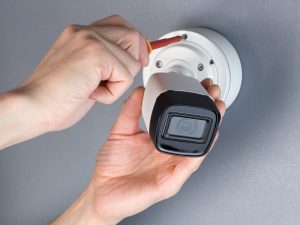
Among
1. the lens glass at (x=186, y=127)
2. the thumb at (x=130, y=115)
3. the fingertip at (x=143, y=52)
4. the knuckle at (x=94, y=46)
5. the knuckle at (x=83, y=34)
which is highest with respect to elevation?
the knuckle at (x=83, y=34)

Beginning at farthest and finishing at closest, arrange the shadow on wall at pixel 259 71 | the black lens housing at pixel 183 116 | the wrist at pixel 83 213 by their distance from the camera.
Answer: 1. the wrist at pixel 83 213
2. the shadow on wall at pixel 259 71
3. the black lens housing at pixel 183 116

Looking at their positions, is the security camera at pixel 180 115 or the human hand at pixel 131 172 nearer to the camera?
the security camera at pixel 180 115

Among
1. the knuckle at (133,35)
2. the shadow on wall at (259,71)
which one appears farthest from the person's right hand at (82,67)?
the shadow on wall at (259,71)

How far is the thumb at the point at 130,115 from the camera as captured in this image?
606 mm

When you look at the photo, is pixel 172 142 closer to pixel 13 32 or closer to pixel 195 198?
pixel 195 198

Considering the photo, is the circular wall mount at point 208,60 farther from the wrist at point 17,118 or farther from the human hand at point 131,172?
the wrist at point 17,118

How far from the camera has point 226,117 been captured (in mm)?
635

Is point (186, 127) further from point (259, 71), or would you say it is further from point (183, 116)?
point (259, 71)

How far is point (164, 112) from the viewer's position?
1.52ft

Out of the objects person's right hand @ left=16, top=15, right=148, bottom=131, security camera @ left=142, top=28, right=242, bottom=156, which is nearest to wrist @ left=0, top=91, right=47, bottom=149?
person's right hand @ left=16, top=15, right=148, bottom=131

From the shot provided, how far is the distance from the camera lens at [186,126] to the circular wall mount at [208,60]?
0.41 ft

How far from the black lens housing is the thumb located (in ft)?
0.41

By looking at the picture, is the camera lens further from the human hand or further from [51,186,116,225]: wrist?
[51,186,116,225]: wrist

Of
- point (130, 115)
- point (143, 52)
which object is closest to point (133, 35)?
point (143, 52)
